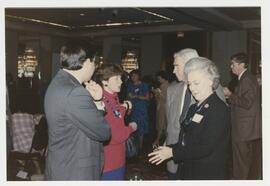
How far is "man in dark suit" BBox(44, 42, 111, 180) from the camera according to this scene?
173cm

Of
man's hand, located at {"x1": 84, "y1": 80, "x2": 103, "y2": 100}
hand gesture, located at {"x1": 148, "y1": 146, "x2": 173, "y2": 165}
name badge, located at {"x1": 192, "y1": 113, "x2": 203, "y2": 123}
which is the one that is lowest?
hand gesture, located at {"x1": 148, "y1": 146, "x2": 173, "y2": 165}

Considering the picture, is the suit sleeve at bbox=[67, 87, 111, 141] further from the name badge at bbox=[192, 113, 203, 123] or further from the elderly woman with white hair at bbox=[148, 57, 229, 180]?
the name badge at bbox=[192, 113, 203, 123]

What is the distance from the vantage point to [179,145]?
179 cm

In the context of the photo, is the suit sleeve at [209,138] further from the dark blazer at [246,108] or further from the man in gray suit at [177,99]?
the dark blazer at [246,108]

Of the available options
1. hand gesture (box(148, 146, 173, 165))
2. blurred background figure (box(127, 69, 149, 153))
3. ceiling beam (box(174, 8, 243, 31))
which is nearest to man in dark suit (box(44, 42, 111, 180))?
hand gesture (box(148, 146, 173, 165))

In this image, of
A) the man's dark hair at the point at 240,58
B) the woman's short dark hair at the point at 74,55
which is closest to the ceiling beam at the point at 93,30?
the man's dark hair at the point at 240,58

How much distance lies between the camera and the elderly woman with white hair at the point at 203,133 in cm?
171

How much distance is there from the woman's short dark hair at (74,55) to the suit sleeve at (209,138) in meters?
0.62

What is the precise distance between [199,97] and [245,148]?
2237mm

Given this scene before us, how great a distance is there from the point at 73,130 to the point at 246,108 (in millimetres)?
2335

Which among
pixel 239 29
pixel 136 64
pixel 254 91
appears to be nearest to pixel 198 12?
pixel 239 29

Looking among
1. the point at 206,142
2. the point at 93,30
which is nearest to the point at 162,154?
the point at 206,142

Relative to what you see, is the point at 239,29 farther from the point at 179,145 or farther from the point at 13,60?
the point at 179,145

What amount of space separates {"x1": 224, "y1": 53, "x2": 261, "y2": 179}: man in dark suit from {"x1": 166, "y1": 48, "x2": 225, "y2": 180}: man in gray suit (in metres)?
1.38
